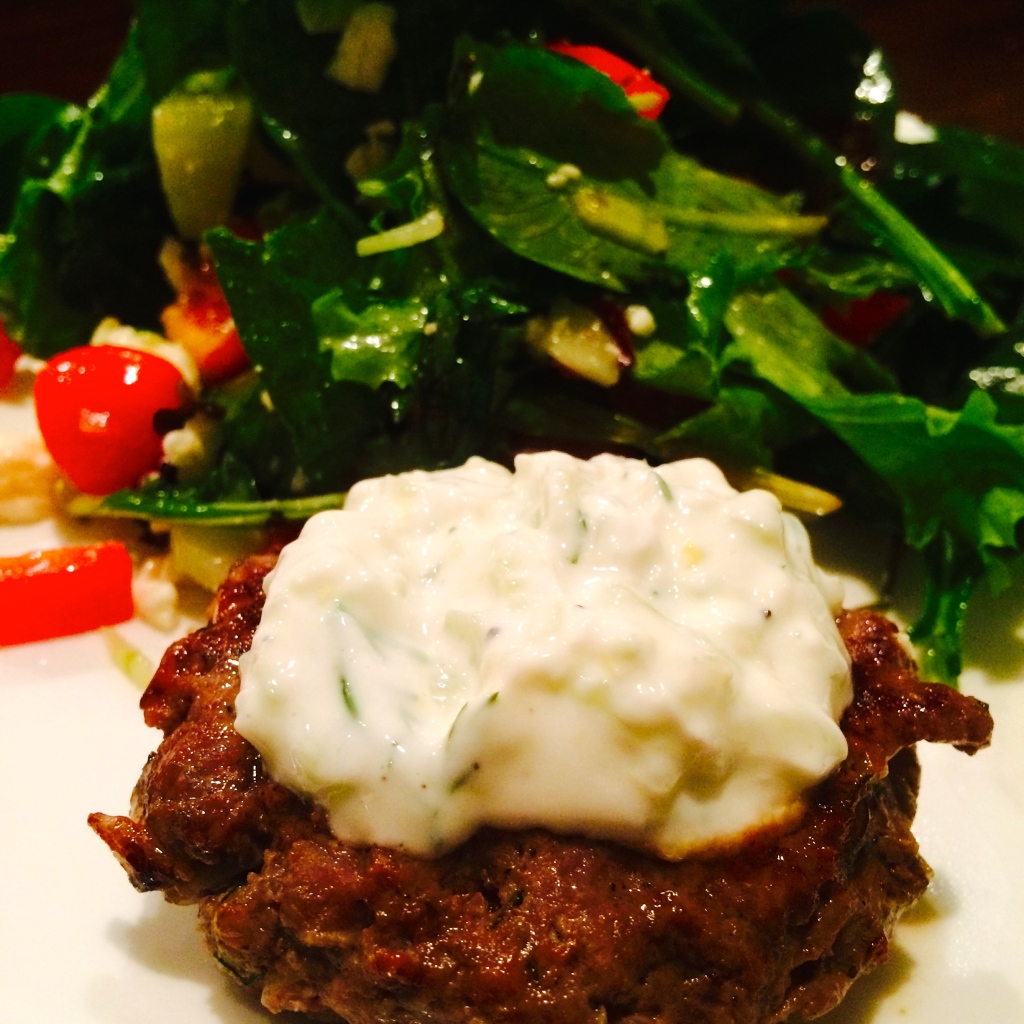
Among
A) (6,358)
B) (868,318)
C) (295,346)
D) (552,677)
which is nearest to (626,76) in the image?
(868,318)

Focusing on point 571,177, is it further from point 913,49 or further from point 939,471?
point 913,49

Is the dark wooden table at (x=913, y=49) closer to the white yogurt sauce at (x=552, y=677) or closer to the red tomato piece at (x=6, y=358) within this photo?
the red tomato piece at (x=6, y=358)

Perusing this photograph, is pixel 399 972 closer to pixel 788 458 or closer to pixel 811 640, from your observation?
pixel 811 640

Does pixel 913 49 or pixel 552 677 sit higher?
pixel 552 677

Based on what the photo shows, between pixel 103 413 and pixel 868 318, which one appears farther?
pixel 868 318

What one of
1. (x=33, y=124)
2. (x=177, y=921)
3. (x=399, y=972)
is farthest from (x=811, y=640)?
(x=33, y=124)
